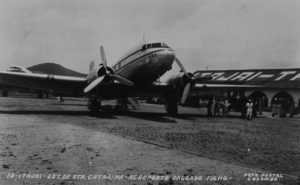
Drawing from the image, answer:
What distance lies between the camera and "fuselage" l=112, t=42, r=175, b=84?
17.1 meters

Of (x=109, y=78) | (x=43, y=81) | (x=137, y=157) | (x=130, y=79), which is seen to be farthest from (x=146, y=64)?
(x=137, y=157)

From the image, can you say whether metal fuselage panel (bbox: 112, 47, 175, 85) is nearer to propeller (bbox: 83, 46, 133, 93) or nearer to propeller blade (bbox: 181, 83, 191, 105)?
propeller (bbox: 83, 46, 133, 93)

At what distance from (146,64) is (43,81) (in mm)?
7478

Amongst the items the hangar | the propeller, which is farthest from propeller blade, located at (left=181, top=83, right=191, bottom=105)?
the hangar

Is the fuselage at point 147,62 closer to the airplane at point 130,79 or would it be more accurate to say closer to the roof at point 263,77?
the airplane at point 130,79

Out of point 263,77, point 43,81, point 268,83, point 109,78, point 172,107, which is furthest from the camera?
point 263,77

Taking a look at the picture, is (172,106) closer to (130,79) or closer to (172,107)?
(172,107)

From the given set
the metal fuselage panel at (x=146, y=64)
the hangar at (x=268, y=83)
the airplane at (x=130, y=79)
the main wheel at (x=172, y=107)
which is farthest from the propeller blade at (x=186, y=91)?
the hangar at (x=268, y=83)

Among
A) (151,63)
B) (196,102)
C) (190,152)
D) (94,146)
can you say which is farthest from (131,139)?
(196,102)

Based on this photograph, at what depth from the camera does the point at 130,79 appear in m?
19.4

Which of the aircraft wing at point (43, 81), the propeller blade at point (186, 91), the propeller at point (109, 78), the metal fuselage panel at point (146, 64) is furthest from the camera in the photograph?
the propeller blade at point (186, 91)

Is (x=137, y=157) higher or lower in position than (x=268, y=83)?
lower

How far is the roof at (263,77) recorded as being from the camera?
4017cm

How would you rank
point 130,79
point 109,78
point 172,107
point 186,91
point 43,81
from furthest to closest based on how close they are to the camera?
point 172,107
point 43,81
point 186,91
point 130,79
point 109,78
